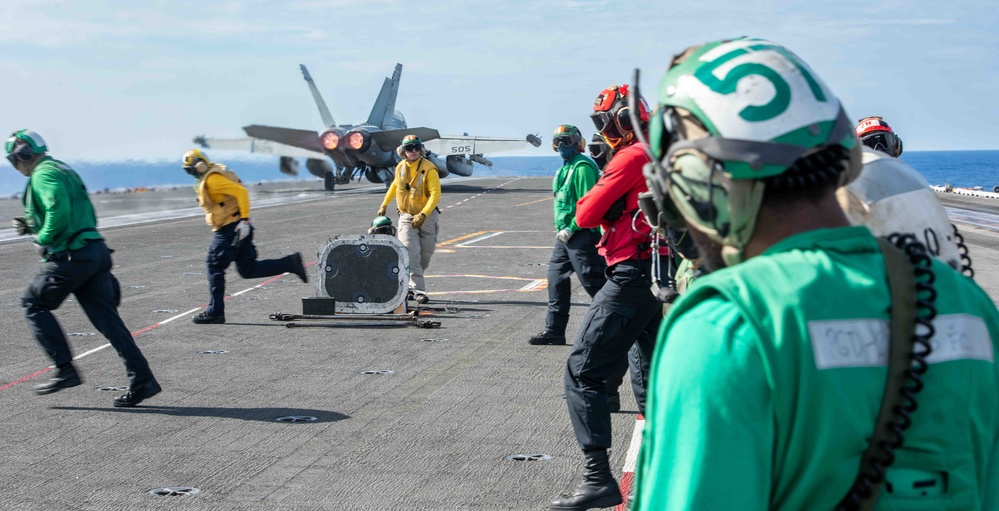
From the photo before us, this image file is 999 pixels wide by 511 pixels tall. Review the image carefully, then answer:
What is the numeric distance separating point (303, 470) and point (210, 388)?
253cm

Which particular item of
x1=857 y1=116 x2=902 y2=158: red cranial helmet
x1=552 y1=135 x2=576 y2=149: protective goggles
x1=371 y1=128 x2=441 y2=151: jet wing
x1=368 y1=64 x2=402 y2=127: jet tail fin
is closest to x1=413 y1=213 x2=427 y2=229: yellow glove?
x1=552 y1=135 x2=576 y2=149: protective goggles

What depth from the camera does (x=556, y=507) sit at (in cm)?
531

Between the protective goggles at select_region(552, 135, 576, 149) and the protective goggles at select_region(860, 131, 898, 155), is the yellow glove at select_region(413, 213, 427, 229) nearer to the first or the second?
the protective goggles at select_region(552, 135, 576, 149)

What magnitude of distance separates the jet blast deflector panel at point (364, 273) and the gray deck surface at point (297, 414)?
0.46m

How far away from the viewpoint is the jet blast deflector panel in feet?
37.2

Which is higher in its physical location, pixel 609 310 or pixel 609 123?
pixel 609 123

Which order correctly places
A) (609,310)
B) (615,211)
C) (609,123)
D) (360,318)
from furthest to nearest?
(360,318), (609,123), (615,211), (609,310)

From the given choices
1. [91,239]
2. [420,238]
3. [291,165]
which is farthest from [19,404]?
[291,165]

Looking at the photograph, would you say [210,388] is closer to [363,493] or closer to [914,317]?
[363,493]

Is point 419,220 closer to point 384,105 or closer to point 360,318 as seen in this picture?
point 360,318

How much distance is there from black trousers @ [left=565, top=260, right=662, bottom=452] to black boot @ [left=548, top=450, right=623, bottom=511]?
77 mm

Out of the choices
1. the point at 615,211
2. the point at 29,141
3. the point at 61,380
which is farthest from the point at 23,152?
the point at 615,211

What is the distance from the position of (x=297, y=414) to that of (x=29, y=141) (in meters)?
2.76

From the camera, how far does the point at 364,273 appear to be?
11.5 meters
